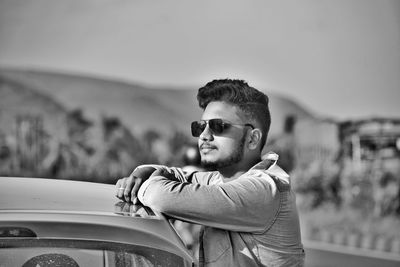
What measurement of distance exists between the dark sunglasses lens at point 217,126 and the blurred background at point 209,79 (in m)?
9.53

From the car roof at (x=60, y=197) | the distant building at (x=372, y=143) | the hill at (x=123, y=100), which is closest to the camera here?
the car roof at (x=60, y=197)

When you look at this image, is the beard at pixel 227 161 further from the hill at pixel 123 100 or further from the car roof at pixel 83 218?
the hill at pixel 123 100

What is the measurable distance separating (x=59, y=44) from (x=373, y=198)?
4.80m

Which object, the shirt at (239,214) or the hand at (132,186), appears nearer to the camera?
the shirt at (239,214)

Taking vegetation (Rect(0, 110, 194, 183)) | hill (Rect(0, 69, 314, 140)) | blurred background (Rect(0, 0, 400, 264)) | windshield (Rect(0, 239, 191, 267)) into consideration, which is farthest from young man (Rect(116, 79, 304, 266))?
hill (Rect(0, 69, 314, 140))

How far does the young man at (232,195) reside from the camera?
243 centimetres

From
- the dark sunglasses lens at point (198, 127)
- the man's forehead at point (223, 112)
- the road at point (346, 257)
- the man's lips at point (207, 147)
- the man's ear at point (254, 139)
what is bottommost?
the road at point (346, 257)

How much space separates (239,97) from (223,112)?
0.07 m

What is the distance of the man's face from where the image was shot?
2732 millimetres

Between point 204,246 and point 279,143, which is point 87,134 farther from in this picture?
point 204,246

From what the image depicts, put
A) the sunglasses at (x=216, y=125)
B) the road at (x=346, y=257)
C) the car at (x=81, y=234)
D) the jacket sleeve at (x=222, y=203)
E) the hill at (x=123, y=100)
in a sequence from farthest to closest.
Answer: the hill at (x=123, y=100), the road at (x=346, y=257), the sunglasses at (x=216, y=125), the jacket sleeve at (x=222, y=203), the car at (x=81, y=234)

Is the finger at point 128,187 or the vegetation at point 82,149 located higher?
the vegetation at point 82,149

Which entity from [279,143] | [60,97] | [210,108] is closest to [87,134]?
[60,97]

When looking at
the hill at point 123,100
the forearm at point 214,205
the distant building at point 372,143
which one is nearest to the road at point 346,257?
the distant building at point 372,143
